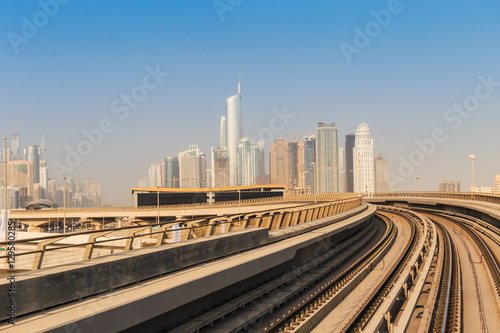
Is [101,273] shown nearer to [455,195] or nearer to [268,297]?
[268,297]

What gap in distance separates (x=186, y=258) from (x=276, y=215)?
884cm

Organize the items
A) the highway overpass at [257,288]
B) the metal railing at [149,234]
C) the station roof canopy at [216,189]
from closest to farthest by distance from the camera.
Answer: the highway overpass at [257,288], the metal railing at [149,234], the station roof canopy at [216,189]

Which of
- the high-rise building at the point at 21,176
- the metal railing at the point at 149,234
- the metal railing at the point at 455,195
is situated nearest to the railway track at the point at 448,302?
the metal railing at the point at 149,234

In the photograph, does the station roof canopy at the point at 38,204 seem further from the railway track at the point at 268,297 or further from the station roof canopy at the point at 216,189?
the railway track at the point at 268,297

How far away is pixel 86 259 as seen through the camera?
953 cm

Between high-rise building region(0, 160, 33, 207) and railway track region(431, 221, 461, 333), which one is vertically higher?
high-rise building region(0, 160, 33, 207)

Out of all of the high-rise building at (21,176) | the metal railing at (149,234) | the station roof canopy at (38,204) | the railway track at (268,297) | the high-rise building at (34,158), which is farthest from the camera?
the station roof canopy at (38,204)

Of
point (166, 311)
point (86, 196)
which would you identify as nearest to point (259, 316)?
point (166, 311)

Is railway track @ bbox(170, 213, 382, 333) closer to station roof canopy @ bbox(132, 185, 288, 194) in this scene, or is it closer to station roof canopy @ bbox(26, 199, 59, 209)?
station roof canopy @ bbox(132, 185, 288, 194)

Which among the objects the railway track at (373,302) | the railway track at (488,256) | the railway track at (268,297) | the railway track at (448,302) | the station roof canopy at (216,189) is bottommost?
the railway track at (488,256)

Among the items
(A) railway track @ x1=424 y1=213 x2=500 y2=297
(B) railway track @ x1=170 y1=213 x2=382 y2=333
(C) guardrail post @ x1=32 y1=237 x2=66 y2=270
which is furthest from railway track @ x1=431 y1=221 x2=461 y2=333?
(C) guardrail post @ x1=32 y1=237 x2=66 y2=270

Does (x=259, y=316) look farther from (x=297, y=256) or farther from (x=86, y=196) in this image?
(x=86, y=196)

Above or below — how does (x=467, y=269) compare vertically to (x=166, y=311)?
below

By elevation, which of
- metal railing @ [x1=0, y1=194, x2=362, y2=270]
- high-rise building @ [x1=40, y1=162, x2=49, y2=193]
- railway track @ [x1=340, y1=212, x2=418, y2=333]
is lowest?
railway track @ [x1=340, y1=212, x2=418, y2=333]
